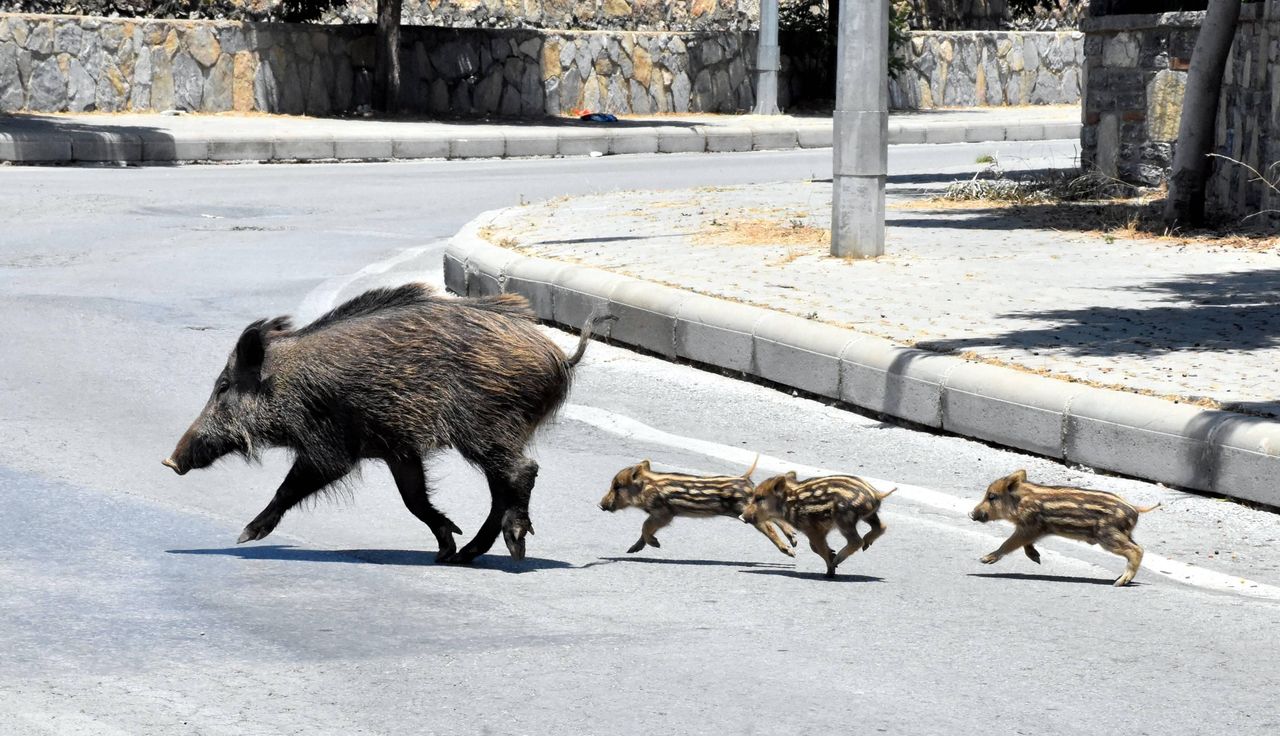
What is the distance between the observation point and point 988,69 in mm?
38281

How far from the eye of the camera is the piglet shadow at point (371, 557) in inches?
250

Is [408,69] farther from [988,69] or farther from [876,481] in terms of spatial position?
[876,481]

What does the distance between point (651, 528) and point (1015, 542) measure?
125cm

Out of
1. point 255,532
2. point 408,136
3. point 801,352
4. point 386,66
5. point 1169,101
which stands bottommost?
point 255,532

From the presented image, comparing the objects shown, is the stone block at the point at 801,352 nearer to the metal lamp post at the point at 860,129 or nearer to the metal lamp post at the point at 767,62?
the metal lamp post at the point at 860,129

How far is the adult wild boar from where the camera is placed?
6.14 metres

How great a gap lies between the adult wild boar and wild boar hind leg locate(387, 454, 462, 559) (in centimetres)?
7

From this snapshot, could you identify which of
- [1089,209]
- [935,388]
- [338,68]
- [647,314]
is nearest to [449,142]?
[338,68]

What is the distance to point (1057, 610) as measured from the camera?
5.80 metres

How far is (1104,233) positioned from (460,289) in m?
5.28

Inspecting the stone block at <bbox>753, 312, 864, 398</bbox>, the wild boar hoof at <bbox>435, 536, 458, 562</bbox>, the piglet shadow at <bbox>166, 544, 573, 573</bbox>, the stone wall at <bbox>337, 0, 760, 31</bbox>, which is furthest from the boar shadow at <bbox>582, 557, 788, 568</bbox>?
the stone wall at <bbox>337, 0, 760, 31</bbox>

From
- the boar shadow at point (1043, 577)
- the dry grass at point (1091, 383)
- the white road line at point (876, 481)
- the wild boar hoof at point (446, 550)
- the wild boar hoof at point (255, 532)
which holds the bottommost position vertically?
the boar shadow at point (1043, 577)

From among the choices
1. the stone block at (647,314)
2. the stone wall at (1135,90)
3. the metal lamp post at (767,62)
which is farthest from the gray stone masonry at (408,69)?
the stone block at (647,314)

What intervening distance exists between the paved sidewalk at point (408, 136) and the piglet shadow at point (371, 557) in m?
17.1
